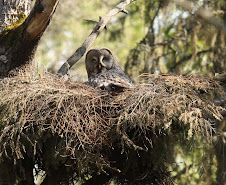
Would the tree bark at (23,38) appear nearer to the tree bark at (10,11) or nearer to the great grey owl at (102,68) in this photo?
the tree bark at (10,11)

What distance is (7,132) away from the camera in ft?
10.9

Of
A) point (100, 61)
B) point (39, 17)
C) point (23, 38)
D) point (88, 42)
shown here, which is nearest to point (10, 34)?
point (23, 38)

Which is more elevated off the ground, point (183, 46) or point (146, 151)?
point (183, 46)

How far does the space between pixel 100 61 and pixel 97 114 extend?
3.86 ft

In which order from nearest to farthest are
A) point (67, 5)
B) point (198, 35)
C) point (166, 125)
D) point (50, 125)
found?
point (166, 125) → point (50, 125) → point (198, 35) → point (67, 5)

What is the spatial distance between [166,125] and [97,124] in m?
0.50

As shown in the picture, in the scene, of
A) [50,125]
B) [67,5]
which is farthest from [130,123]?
[67,5]

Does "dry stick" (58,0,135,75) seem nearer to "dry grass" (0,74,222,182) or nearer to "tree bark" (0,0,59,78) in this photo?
"tree bark" (0,0,59,78)

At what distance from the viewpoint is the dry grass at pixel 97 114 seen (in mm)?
3195

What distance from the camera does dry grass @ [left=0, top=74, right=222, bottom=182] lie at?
10.5 feet

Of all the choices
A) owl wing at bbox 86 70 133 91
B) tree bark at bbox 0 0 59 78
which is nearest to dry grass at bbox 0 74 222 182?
owl wing at bbox 86 70 133 91

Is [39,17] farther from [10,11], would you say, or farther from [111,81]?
[111,81]

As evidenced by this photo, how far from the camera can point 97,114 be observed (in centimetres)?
335

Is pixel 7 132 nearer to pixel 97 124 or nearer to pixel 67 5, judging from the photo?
pixel 97 124
